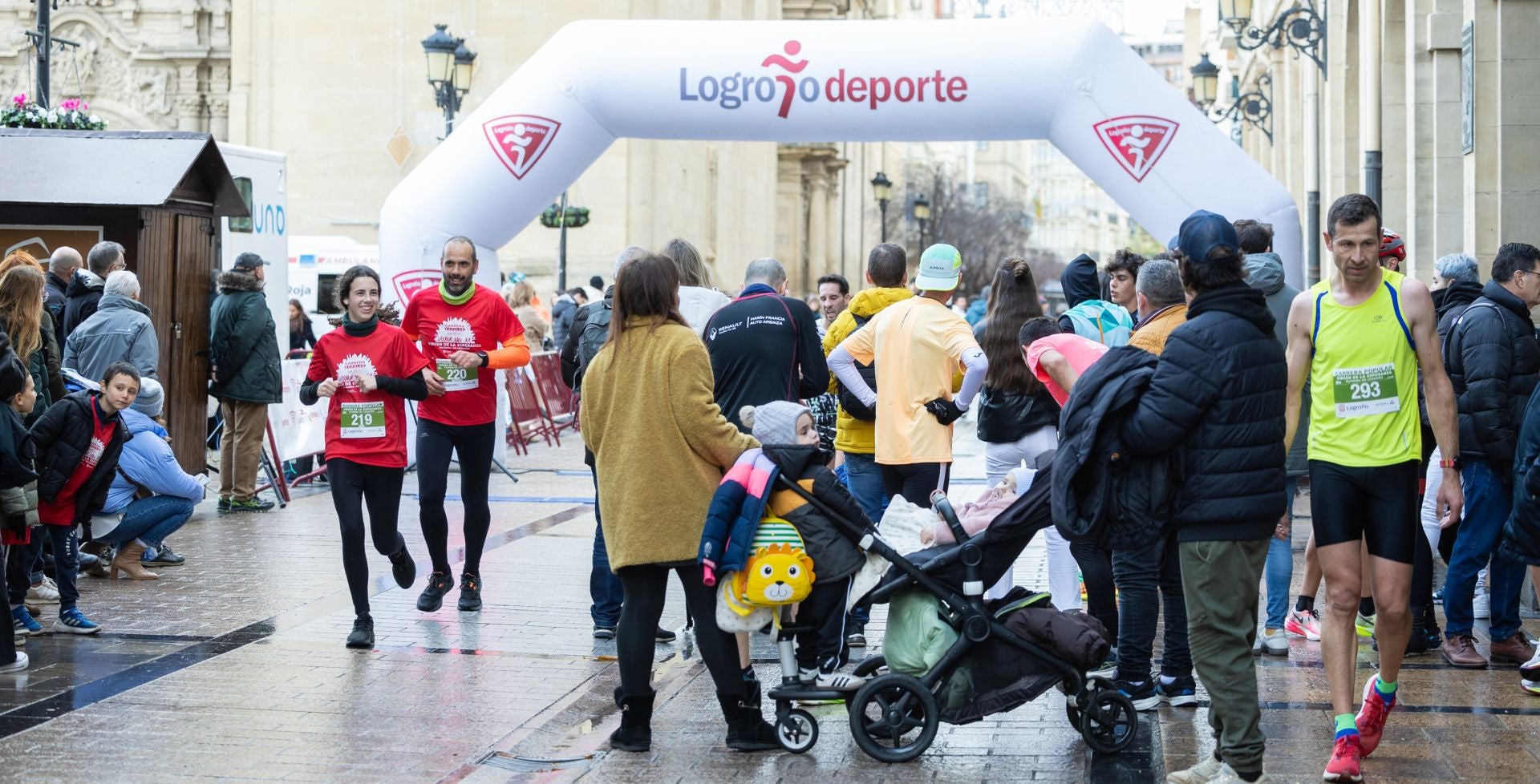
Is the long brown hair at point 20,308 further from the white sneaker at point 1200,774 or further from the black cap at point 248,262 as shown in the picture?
the white sneaker at point 1200,774

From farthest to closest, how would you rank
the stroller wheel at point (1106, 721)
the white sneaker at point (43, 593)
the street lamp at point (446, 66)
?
1. the street lamp at point (446, 66)
2. the white sneaker at point (43, 593)
3. the stroller wheel at point (1106, 721)

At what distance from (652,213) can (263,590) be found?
23692mm

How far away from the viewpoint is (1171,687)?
7.01 meters

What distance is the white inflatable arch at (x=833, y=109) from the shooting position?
12867 millimetres

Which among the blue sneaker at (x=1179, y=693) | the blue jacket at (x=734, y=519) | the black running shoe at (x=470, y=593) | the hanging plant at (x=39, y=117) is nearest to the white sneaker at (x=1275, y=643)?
the blue sneaker at (x=1179, y=693)

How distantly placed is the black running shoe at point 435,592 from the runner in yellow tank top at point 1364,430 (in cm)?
482

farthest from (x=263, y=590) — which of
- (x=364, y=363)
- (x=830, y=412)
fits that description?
(x=830, y=412)

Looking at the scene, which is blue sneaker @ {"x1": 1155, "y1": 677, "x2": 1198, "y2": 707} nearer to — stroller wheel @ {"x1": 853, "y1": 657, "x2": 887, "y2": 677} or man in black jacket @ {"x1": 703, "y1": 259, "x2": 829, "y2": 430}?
stroller wheel @ {"x1": 853, "y1": 657, "x2": 887, "y2": 677}

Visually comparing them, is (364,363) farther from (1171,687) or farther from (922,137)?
(922,137)

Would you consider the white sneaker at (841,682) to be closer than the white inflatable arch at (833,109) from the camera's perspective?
Yes

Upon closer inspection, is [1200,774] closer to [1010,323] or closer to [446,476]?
[1010,323]

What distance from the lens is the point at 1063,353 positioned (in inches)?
282

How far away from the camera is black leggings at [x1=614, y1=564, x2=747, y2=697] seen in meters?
6.36

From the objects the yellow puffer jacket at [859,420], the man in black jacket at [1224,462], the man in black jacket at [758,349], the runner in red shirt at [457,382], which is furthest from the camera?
the runner in red shirt at [457,382]
